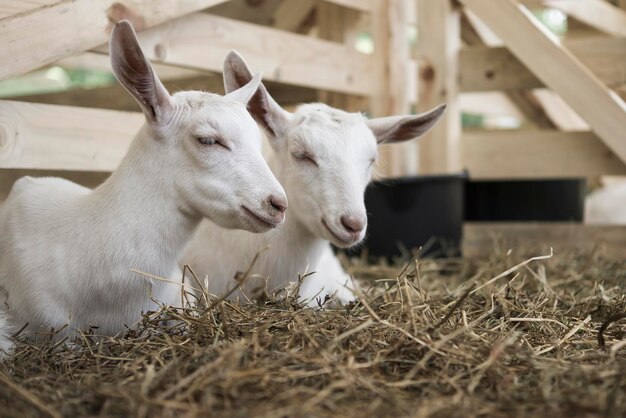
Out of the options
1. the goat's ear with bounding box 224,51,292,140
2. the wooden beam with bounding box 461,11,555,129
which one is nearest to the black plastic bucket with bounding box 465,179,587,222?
the wooden beam with bounding box 461,11,555,129

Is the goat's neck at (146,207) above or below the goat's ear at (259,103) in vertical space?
below

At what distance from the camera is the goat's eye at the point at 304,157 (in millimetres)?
3360

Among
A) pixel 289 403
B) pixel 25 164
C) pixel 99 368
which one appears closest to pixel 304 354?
pixel 289 403

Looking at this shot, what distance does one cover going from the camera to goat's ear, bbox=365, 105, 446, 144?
12.1 feet

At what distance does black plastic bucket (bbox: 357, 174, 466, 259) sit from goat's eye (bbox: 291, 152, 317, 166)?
1.45 meters

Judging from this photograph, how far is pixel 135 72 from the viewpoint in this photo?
270 cm

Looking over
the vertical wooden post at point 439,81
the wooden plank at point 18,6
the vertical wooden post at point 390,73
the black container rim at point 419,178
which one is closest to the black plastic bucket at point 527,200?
the vertical wooden post at point 439,81

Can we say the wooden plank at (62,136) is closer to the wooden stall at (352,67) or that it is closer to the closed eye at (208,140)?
the wooden stall at (352,67)

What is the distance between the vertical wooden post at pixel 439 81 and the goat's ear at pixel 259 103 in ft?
6.86

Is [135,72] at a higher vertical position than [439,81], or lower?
higher

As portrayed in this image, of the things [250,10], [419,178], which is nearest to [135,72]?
[419,178]

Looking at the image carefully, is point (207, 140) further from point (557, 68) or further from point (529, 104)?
point (529, 104)

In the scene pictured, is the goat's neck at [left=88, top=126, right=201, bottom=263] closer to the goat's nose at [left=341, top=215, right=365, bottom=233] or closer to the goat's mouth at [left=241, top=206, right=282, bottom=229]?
the goat's mouth at [left=241, top=206, right=282, bottom=229]

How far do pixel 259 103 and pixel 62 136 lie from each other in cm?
91
